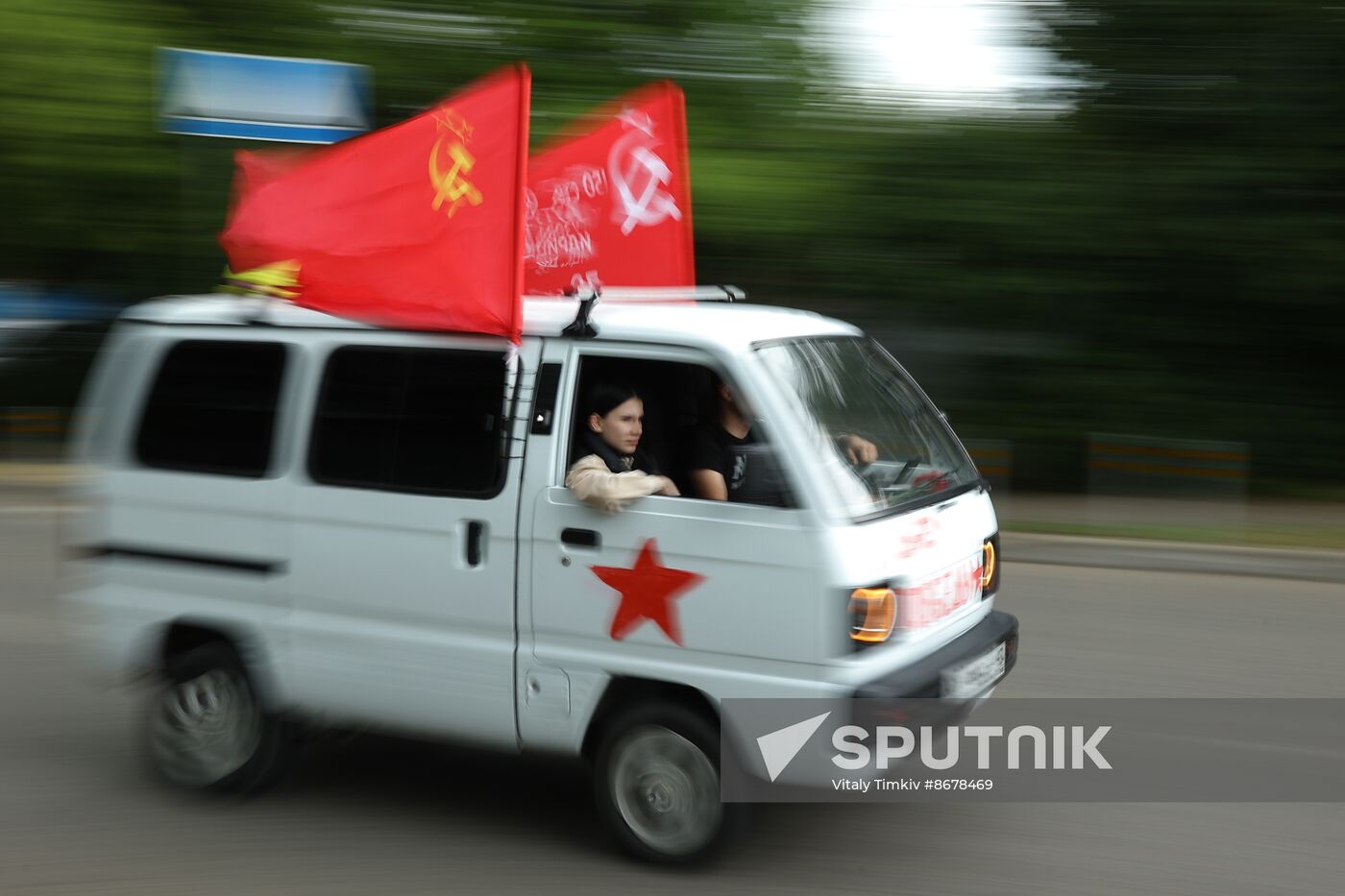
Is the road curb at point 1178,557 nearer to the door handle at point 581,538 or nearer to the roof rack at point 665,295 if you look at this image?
the roof rack at point 665,295

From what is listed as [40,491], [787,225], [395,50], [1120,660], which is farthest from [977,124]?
[40,491]

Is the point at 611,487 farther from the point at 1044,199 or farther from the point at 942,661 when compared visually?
the point at 1044,199

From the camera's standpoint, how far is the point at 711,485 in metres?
4.69

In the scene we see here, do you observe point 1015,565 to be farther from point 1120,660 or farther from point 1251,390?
point 1251,390

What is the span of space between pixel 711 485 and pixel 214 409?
200cm

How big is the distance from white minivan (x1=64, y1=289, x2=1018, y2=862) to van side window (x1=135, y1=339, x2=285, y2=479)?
0.03ft

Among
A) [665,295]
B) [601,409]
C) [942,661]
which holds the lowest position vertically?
[942,661]

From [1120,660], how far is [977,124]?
7.40 metres

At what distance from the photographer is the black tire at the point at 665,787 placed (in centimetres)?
453

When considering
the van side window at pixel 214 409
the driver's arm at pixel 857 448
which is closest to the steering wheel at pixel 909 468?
the driver's arm at pixel 857 448

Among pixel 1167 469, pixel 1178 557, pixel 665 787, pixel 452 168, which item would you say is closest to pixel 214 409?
pixel 452 168

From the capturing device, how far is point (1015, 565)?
1006 cm

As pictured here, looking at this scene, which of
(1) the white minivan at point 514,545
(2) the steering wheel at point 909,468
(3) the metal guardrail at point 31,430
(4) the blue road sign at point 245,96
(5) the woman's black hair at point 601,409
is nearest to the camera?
(1) the white minivan at point 514,545

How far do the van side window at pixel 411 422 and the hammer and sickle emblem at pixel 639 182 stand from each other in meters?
1.43
